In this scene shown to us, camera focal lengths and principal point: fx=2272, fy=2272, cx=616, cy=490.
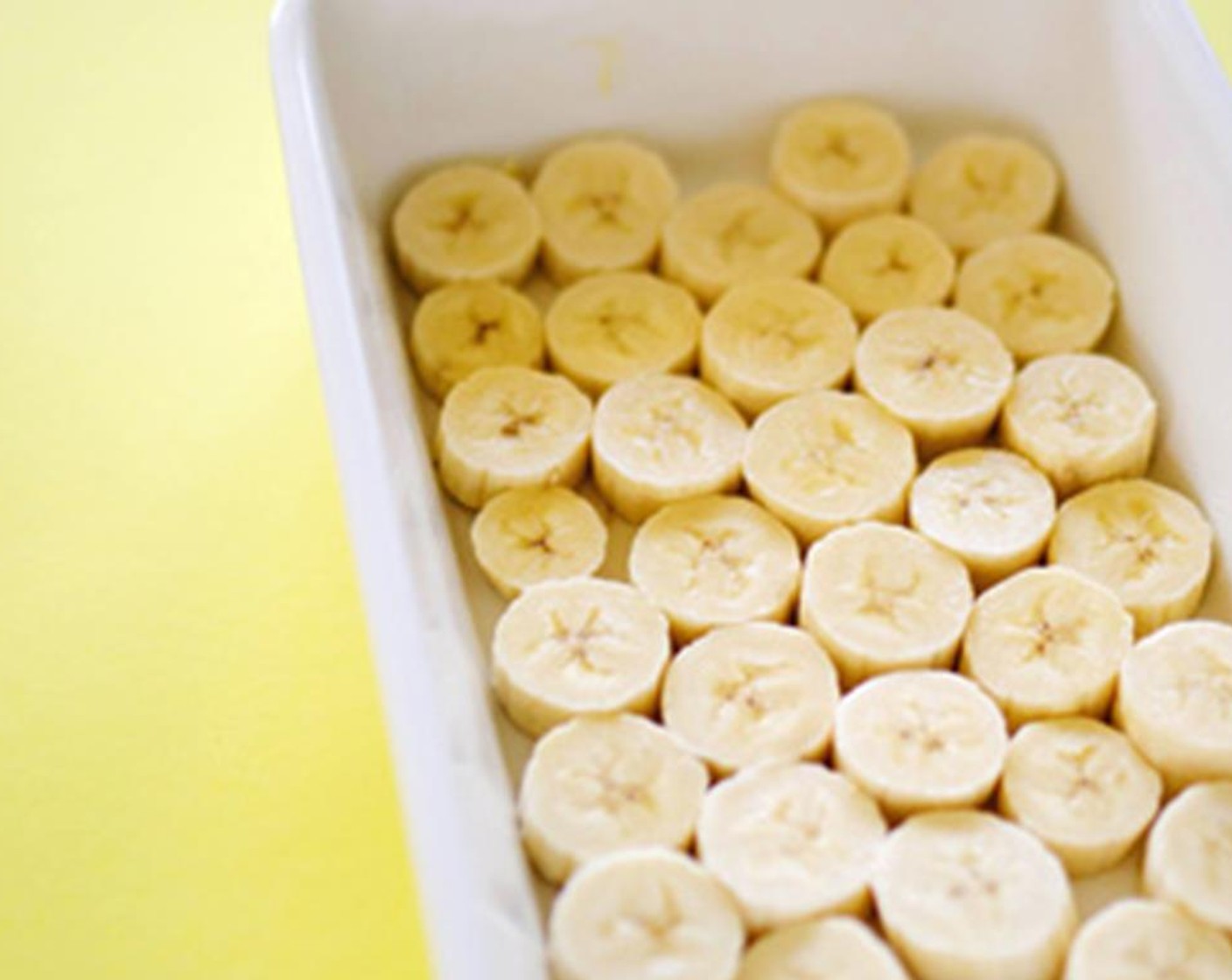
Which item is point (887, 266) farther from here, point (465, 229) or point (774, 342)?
point (465, 229)

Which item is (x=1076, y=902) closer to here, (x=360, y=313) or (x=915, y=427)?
(x=915, y=427)

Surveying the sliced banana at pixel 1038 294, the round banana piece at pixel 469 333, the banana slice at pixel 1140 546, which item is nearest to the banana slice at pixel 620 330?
the round banana piece at pixel 469 333

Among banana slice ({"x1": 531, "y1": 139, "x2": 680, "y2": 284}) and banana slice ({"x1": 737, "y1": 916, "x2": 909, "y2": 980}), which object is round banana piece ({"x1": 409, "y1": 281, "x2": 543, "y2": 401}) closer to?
banana slice ({"x1": 531, "y1": 139, "x2": 680, "y2": 284})

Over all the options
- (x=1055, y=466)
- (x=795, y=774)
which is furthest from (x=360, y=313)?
(x=1055, y=466)

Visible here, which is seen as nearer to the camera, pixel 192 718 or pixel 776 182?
pixel 192 718

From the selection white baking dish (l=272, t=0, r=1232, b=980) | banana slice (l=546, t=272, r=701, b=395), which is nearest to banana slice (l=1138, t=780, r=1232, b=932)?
white baking dish (l=272, t=0, r=1232, b=980)

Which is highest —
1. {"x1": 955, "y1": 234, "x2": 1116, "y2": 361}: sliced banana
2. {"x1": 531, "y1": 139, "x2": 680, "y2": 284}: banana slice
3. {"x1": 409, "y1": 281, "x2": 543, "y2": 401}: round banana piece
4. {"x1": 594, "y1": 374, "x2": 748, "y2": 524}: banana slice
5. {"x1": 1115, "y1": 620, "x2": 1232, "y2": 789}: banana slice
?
{"x1": 531, "y1": 139, "x2": 680, "y2": 284}: banana slice

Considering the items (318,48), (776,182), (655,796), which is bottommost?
(655,796)

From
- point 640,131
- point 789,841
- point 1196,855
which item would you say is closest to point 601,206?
point 640,131
